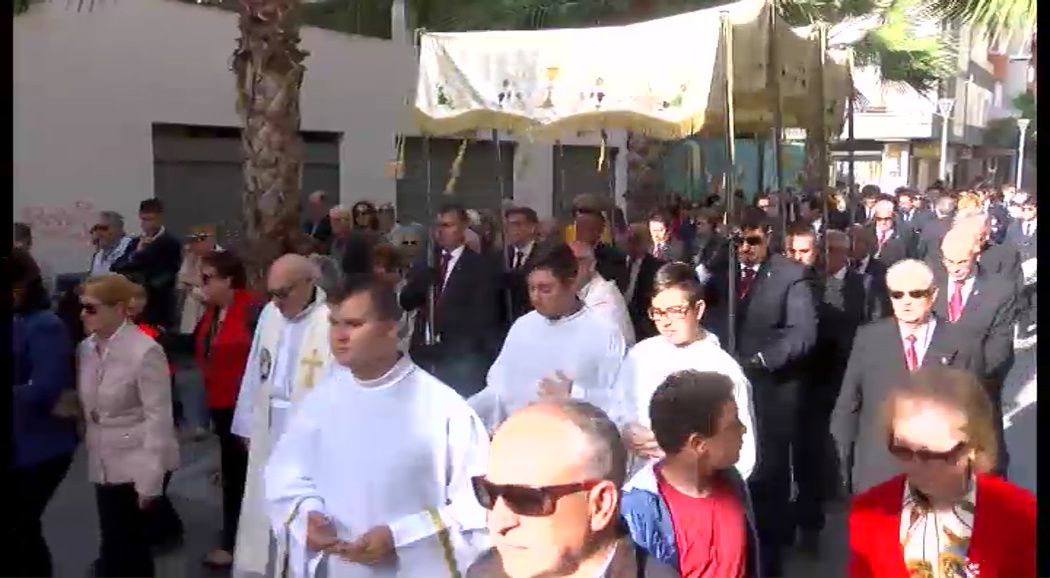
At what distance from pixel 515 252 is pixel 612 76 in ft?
5.62

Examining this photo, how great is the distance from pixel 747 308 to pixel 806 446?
79 centimetres

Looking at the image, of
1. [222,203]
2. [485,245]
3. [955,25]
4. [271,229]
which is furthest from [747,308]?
[222,203]

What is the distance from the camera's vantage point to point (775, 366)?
5.48 metres

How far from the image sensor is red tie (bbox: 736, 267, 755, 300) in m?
6.05

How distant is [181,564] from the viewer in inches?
224

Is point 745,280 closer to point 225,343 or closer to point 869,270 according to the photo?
point 869,270

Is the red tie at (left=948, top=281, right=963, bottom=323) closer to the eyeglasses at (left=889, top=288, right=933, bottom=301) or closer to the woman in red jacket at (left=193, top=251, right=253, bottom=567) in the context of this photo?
the eyeglasses at (left=889, top=288, right=933, bottom=301)

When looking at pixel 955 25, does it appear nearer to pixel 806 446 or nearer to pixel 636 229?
pixel 636 229

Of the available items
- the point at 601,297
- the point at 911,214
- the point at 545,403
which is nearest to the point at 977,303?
the point at 601,297

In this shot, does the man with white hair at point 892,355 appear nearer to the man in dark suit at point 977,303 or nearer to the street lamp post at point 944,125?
the man in dark suit at point 977,303

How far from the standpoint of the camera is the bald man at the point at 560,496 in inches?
89.0

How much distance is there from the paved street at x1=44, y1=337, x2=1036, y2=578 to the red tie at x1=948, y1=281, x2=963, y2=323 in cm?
32

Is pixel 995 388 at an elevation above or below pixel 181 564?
above

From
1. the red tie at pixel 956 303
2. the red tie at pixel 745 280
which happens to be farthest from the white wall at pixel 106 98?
the red tie at pixel 956 303
